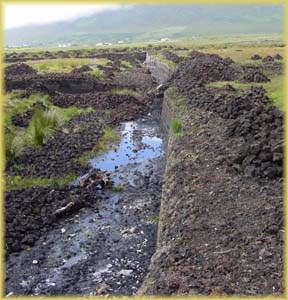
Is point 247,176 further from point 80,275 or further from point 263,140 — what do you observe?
point 80,275

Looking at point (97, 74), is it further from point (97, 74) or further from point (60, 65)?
point (60, 65)

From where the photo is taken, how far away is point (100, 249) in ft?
49.5

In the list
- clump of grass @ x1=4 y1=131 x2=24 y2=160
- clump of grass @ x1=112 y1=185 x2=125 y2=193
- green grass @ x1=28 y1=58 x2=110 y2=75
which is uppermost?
green grass @ x1=28 y1=58 x2=110 y2=75

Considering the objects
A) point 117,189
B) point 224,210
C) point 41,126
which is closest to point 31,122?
point 41,126

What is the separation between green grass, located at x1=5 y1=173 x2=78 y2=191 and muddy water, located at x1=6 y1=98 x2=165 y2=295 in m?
1.95

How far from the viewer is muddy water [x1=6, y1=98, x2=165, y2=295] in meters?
13.2

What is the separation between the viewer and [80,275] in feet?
44.7

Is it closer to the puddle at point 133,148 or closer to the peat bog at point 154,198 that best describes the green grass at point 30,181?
the peat bog at point 154,198

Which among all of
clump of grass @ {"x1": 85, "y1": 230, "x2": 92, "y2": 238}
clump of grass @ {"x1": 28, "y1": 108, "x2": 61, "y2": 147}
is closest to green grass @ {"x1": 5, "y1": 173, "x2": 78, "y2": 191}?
clump of grass @ {"x1": 28, "y1": 108, "x2": 61, "y2": 147}

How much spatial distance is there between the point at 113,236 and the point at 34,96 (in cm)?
2318

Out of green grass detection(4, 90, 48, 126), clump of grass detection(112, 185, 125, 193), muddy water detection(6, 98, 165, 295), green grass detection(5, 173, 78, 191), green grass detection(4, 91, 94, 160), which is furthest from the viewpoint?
green grass detection(4, 90, 48, 126)

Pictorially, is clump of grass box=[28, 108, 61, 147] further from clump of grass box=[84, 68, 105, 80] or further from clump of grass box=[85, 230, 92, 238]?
clump of grass box=[84, 68, 105, 80]

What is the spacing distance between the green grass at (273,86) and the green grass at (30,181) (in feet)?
31.4

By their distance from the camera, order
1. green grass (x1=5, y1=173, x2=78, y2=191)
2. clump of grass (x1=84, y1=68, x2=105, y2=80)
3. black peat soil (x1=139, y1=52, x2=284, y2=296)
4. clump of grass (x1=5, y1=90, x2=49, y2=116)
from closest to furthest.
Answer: black peat soil (x1=139, y1=52, x2=284, y2=296) < green grass (x1=5, y1=173, x2=78, y2=191) < clump of grass (x1=5, y1=90, x2=49, y2=116) < clump of grass (x1=84, y1=68, x2=105, y2=80)
